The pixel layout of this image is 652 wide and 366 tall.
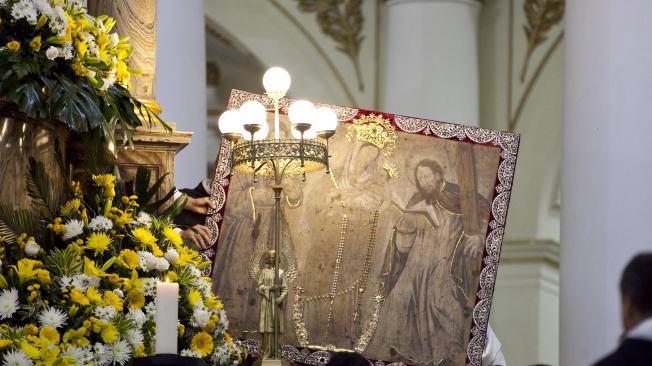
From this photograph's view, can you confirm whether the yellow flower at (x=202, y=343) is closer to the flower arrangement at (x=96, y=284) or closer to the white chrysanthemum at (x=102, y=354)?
the flower arrangement at (x=96, y=284)

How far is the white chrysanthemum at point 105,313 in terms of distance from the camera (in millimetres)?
4609

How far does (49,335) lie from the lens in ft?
14.7

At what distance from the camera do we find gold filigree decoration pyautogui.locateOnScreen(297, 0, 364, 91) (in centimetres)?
1280

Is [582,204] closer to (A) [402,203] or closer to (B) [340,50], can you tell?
(A) [402,203]

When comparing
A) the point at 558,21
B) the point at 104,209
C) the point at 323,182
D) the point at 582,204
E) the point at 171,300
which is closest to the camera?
the point at 171,300

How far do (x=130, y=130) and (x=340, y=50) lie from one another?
305 inches

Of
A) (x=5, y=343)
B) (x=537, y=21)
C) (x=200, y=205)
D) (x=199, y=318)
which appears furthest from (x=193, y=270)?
(x=537, y=21)

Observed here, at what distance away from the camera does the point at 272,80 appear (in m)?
6.23

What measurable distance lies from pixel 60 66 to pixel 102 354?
3.50 feet

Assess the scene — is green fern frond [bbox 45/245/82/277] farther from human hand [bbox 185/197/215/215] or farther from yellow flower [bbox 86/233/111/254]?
human hand [bbox 185/197/215/215]

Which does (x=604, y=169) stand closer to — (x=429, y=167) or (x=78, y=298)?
(x=429, y=167)

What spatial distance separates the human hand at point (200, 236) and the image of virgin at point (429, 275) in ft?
2.81

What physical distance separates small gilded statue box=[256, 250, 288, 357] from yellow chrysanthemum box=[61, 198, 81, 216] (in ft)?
4.13

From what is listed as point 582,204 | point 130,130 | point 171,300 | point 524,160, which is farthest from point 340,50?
point 171,300
